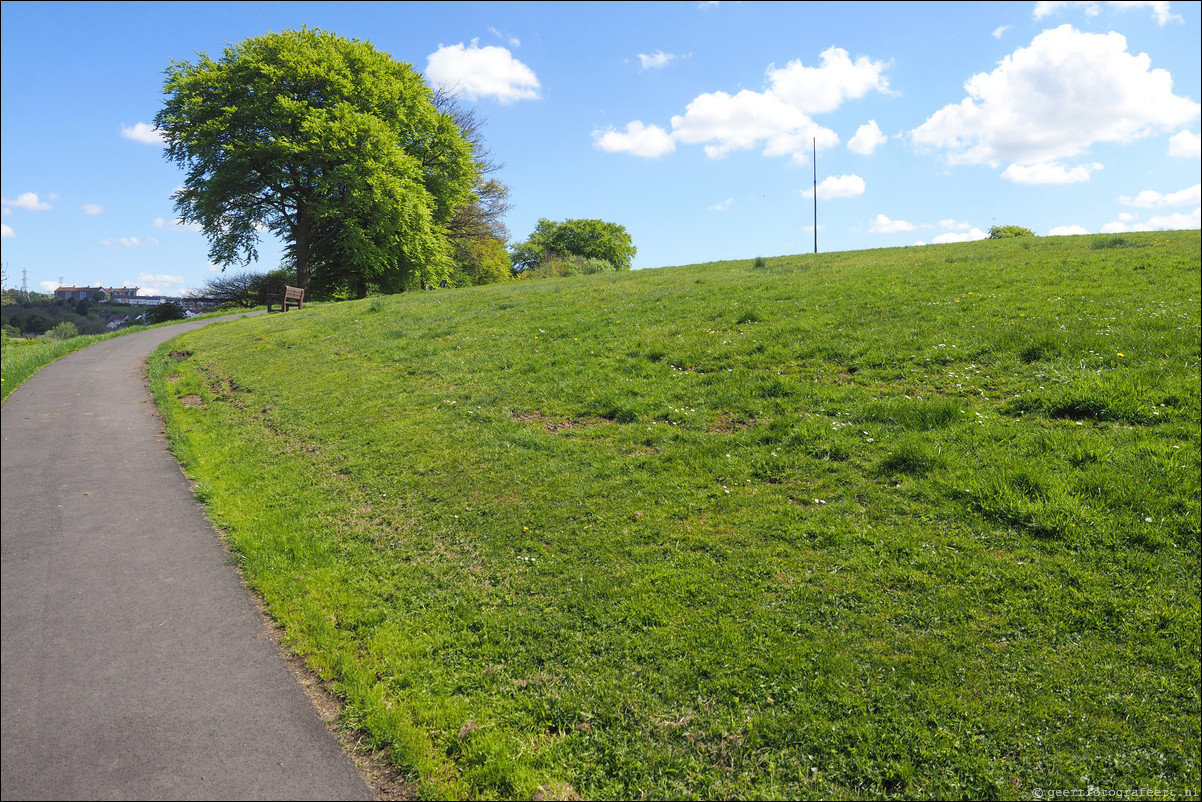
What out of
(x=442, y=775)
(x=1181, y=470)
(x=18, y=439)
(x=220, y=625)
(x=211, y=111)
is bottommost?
(x=442, y=775)

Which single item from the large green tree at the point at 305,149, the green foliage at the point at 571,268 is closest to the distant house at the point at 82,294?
the large green tree at the point at 305,149

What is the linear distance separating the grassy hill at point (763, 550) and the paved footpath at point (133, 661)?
0.39m

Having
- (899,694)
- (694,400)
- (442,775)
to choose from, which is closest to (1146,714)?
→ (899,694)

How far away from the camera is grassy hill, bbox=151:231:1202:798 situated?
395 centimetres

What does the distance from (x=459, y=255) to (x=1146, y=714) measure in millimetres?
54289

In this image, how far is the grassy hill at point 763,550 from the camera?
12.9 ft

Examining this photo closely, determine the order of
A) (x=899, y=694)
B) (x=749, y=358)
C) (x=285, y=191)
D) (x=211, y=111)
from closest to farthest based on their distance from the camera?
(x=899, y=694) < (x=749, y=358) < (x=211, y=111) < (x=285, y=191)

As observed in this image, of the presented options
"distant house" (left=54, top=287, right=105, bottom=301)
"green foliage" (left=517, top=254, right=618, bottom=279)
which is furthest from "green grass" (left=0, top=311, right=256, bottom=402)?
"green foliage" (left=517, top=254, right=618, bottom=279)

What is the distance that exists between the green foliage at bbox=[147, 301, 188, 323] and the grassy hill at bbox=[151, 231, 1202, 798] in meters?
26.8

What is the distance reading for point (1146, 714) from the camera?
3979 mm

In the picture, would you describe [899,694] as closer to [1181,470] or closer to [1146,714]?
[1146,714]

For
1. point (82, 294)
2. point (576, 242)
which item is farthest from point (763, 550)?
point (576, 242)

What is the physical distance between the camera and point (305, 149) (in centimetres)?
3400

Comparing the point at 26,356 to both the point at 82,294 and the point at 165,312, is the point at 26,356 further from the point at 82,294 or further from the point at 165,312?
the point at 165,312
